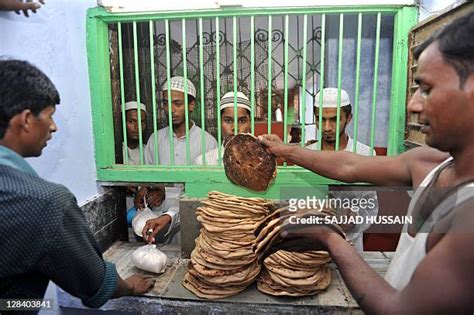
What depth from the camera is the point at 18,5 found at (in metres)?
1.43

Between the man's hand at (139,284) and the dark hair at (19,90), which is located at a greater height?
the dark hair at (19,90)

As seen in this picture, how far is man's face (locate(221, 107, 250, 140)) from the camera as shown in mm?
2418

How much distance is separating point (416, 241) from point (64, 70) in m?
1.84

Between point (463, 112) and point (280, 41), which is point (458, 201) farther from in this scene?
point (280, 41)

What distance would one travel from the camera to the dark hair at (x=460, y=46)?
813 millimetres

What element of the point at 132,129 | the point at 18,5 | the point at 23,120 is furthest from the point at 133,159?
the point at 23,120

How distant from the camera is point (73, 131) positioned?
197cm

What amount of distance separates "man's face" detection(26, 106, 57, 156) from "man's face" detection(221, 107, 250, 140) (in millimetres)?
1407

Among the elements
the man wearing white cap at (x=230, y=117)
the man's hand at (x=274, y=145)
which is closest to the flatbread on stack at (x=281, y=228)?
the man's hand at (x=274, y=145)

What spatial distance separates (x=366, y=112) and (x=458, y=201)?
2082mm

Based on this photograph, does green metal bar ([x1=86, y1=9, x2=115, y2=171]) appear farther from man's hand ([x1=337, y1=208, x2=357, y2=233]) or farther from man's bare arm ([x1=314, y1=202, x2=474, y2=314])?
man's bare arm ([x1=314, y1=202, x2=474, y2=314])

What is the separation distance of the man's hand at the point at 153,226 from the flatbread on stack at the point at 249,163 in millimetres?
612

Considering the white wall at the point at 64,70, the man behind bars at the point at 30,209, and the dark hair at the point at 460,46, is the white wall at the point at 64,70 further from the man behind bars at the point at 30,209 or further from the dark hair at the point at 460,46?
the dark hair at the point at 460,46

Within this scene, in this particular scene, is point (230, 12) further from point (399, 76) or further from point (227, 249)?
point (227, 249)
